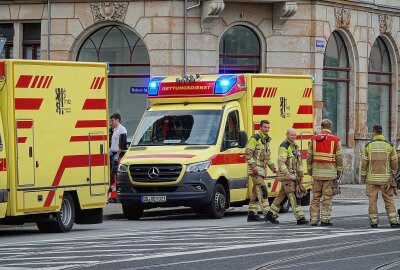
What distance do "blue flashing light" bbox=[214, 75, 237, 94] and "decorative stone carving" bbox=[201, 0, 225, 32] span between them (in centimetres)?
1001

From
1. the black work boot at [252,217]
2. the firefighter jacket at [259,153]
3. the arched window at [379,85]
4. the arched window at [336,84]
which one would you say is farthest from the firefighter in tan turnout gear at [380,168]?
the arched window at [379,85]

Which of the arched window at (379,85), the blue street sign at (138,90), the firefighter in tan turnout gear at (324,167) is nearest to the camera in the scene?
the firefighter in tan turnout gear at (324,167)

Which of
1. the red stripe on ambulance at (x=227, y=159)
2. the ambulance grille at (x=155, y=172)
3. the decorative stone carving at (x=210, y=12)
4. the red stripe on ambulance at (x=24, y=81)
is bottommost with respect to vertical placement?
the ambulance grille at (x=155, y=172)

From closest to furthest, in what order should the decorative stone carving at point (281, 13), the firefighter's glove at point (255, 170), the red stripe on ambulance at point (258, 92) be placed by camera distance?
the firefighter's glove at point (255, 170) < the red stripe on ambulance at point (258, 92) < the decorative stone carving at point (281, 13)

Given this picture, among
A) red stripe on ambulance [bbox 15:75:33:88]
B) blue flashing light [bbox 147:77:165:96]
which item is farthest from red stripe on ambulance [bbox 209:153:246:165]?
red stripe on ambulance [bbox 15:75:33:88]

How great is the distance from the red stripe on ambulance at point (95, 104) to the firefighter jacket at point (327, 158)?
373 cm

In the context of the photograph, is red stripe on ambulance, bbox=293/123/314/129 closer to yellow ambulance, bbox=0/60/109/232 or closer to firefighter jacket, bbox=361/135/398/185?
firefighter jacket, bbox=361/135/398/185

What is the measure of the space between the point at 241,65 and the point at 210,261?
71.8ft

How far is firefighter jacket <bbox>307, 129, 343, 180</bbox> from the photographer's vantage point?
2472 centimetres

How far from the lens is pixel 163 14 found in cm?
3775

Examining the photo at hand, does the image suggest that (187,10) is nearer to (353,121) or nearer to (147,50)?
(147,50)

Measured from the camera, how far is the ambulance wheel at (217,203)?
26.5 meters

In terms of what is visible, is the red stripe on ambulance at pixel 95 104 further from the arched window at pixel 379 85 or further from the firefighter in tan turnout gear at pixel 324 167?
the arched window at pixel 379 85

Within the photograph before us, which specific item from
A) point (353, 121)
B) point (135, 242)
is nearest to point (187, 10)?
point (353, 121)
